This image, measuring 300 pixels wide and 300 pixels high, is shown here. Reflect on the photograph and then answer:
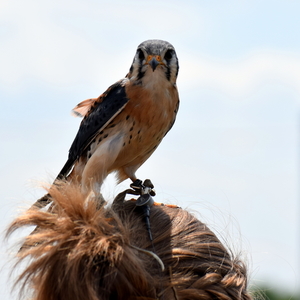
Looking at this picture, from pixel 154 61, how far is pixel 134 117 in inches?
18.0

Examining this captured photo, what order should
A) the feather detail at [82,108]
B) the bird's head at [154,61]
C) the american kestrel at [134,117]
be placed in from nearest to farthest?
1. the american kestrel at [134,117]
2. the bird's head at [154,61]
3. the feather detail at [82,108]

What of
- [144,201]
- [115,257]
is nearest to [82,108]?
[144,201]

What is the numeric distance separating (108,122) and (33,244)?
2213 millimetres

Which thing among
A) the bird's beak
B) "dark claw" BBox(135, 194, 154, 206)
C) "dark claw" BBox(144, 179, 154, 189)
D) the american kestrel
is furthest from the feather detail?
"dark claw" BBox(135, 194, 154, 206)

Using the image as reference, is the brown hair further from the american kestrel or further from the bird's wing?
the bird's wing

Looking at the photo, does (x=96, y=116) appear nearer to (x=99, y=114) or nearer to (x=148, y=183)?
(x=99, y=114)

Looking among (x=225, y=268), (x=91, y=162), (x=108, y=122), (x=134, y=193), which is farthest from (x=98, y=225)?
(x=108, y=122)

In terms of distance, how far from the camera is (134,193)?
2.91m

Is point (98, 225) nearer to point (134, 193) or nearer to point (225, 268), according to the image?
point (225, 268)

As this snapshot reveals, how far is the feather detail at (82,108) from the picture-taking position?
15.1 ft

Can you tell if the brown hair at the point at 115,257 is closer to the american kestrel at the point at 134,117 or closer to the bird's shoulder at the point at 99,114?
the american kestrel at the point at 134,117

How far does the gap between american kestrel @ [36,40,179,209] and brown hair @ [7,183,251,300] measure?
5.61 feet

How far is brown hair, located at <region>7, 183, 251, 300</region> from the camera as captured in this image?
1.80m

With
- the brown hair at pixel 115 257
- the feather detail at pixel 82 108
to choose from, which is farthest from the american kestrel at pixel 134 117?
the brown hair at pixel 115 257
